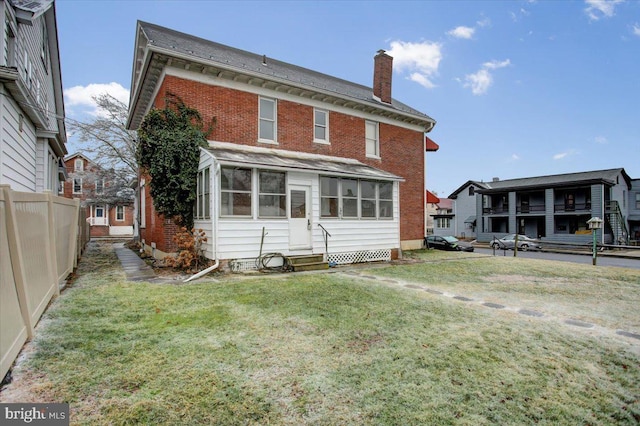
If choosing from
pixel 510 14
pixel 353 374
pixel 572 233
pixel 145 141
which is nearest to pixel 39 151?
pixel 145 141

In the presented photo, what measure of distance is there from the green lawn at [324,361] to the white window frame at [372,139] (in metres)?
10.1

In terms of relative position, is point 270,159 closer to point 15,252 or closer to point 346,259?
point 346,259

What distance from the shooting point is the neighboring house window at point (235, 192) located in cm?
909

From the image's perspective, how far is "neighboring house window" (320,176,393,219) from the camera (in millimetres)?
11078

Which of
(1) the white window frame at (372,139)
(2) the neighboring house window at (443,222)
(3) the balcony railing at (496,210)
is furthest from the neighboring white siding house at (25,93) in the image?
(2) the neighboring house window at (443,222)

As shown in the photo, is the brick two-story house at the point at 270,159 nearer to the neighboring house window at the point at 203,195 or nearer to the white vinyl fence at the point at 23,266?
the neighboring house window at the point at 203,195

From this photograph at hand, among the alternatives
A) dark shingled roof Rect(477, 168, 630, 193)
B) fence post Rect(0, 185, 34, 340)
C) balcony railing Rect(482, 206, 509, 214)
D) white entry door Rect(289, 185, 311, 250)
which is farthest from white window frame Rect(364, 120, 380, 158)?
balcony railing Rect(482, 206, 509, 214)

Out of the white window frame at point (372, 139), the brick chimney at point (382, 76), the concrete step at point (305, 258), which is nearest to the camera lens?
the concrete step at point (305, 258)

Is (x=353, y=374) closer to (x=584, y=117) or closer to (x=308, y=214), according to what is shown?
(x=308, y=214)

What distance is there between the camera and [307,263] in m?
10.1

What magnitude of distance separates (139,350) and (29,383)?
93cm

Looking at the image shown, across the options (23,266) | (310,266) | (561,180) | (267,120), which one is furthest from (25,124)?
(561,180)

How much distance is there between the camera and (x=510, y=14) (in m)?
13.3

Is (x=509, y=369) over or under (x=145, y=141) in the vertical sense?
under
